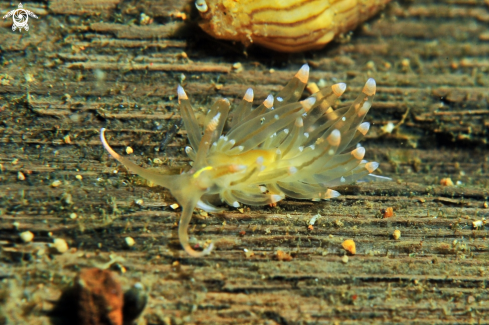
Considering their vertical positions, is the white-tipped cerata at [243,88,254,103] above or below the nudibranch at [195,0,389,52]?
below

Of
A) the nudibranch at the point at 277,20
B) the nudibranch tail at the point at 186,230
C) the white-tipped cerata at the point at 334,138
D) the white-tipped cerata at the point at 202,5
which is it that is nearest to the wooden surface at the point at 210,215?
the nudibranch tail at the point at 186,230

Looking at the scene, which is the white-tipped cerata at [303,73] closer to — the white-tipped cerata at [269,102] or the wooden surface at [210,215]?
the white-tipped cerata at [269,102]

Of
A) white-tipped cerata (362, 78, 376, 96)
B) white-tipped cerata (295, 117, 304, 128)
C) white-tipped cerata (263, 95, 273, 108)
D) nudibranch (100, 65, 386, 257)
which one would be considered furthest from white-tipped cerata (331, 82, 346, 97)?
white-tipped cerata (263, 95, 273, 108)

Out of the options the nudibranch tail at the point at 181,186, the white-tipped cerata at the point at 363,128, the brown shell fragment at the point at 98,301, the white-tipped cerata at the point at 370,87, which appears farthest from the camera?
the white-tipped cerata at the point at 363,128

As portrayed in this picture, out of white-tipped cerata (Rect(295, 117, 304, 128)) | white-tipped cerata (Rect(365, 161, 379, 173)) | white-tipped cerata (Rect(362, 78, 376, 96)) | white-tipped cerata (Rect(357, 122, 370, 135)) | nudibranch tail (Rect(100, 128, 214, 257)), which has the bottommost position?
nudibranch tail (Rect(100, 128, 214, 257))

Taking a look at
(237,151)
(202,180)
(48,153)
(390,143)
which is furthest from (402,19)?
(48,153)

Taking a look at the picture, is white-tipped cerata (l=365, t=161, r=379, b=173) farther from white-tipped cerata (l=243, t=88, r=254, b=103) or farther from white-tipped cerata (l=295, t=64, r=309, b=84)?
white-tipped cerata (l=243, t=88, r=254, b=103)
